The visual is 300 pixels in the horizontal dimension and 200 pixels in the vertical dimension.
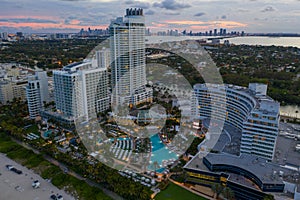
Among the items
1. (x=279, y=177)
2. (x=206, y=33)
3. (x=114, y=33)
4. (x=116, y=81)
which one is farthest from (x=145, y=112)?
(x=206, y=33)

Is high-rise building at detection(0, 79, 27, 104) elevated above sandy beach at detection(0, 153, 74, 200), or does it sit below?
above

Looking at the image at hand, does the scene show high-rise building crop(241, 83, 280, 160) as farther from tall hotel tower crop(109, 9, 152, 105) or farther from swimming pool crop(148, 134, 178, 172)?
tall hotel tower crop(109, 9, 152, 105)

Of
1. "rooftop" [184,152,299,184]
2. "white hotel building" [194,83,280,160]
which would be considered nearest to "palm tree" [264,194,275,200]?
"rooftop" [184,152,299,184]

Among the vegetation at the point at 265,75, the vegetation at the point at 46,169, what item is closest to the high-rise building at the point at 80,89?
the vegetation at the point at 46,169

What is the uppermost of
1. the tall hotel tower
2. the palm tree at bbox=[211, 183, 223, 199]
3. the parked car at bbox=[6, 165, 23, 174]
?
the tall hotel tower

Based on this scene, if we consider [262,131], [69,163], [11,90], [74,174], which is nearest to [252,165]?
[262,131]

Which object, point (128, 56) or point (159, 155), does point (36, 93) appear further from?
point (159, 155)

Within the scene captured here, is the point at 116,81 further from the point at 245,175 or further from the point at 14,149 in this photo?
the point at 245,175

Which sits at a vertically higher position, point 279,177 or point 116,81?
point 116,81
